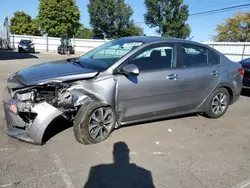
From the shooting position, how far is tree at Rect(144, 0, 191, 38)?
3609 centimetres

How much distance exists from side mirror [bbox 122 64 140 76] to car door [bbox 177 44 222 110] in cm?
106

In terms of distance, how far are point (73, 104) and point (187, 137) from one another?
2102 mm

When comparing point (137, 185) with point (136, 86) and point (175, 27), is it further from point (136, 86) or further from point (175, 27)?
point (175, 27)

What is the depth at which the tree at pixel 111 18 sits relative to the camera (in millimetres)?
43094

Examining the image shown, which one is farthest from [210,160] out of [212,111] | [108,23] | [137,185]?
[108,23]

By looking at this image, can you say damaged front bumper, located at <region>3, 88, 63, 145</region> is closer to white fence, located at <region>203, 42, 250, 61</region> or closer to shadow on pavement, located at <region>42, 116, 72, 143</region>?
shadow on pavement, located at <region>42, 116, 72, 143</region>

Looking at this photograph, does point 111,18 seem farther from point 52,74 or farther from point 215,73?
point 52,74

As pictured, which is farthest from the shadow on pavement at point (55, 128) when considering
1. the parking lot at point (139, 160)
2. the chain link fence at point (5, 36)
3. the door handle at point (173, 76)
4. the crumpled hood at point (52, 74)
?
the chain link fence at point (5, 36)

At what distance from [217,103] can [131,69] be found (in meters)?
2.53

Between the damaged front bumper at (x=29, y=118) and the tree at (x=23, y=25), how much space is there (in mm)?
55406

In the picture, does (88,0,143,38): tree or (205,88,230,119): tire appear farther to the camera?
(88,0,143,38): tree

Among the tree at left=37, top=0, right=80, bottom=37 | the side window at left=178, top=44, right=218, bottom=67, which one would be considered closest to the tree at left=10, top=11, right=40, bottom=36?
the tree at left=37, top=0, right=80, bottom=37

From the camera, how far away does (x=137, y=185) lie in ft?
9.30

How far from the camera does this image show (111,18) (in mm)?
43812
